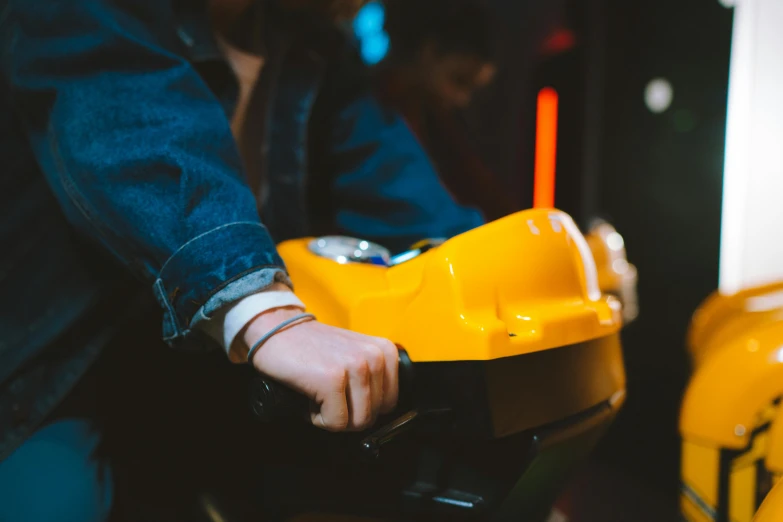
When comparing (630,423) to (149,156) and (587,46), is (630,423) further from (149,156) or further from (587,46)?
(149,156)

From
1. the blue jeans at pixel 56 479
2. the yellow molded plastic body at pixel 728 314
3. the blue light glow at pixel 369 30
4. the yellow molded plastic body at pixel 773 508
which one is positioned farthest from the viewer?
the blue light glow at pixel 369 30

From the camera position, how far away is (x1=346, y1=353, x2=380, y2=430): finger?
1.17ft

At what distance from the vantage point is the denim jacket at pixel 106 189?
0.39 m

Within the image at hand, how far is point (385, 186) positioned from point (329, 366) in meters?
0.43

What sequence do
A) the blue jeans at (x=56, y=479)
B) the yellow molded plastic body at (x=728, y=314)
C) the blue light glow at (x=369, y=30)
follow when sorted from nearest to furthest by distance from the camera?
the blue jeans at (x=56, y=479) → the yellow molded plastic body at (x=728, y=314) → the blue light glow at (x=369, y=30)

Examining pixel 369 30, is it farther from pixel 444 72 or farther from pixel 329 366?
pixel 329 366

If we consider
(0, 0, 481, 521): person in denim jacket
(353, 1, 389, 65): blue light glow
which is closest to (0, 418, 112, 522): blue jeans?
(0, 0, 481, 521): person in denim jacket

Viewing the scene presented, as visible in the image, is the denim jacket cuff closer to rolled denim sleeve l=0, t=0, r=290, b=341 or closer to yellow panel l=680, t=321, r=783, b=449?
rolled denim sleeve l=0, t=0, r=290, b=341

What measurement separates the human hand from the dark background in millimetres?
1067

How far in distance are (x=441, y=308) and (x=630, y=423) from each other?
1.27 m

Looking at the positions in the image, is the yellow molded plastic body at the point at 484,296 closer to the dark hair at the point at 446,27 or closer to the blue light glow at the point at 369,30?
the dark hair at the point at 446,27

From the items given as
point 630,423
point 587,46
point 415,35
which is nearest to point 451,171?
point 415,35

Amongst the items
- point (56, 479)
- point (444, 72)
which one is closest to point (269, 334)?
point (56, 479)

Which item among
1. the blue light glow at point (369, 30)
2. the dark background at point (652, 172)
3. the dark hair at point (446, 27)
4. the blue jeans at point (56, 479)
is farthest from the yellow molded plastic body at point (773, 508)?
the blue light glow at point (369, 30)
